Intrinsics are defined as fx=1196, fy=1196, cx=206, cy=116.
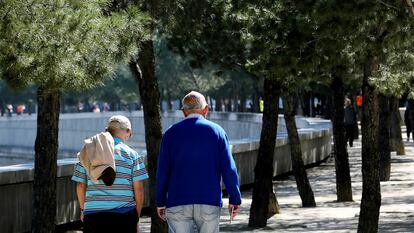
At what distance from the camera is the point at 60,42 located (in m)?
9.78

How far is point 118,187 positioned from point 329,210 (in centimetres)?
1086

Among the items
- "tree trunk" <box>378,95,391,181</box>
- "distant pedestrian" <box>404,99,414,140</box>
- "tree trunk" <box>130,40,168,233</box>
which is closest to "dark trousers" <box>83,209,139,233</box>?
"tree trunk" <box>130,40,168,233</box>

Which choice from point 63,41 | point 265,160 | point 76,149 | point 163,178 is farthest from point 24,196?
point 76,149

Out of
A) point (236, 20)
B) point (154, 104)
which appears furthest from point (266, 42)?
point (236, 20)

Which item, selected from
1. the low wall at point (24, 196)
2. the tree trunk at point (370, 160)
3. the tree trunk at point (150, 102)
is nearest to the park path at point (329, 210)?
the low wall at point (24, 196)

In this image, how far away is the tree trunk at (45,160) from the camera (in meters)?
13.5

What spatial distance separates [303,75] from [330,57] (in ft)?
1.74

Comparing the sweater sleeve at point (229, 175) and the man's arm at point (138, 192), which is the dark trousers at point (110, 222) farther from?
the sweater sleeve at point (229, 175)

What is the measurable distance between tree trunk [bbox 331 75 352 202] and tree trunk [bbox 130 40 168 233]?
7643 mm

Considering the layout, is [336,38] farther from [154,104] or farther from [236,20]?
[236,20]

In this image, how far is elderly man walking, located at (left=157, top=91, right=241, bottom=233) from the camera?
8078 mm

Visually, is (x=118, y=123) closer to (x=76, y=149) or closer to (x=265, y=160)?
(x=265, y=160)

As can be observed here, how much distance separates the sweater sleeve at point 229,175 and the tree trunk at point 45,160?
220 inches

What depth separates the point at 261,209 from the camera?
52.2 ft
